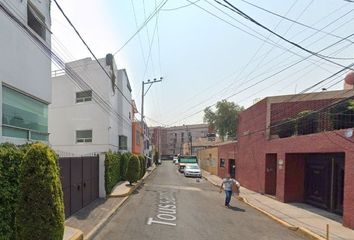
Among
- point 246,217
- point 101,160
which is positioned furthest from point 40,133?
point 246,217

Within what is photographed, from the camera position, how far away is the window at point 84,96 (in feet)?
97.2

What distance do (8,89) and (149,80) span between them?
33.3 metres

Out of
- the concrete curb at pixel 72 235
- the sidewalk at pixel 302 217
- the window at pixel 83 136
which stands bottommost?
the sidewalk at pixel 302 217

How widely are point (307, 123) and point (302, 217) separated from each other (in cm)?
623

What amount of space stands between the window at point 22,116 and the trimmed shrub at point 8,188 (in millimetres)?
4114

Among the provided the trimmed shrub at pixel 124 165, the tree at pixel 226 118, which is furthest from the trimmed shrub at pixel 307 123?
the tree at pixel 226 118

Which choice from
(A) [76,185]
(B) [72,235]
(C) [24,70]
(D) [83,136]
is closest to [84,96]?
(D) [83,136]

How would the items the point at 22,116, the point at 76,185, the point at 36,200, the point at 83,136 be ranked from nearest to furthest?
the point at 36,200 → the point at 22,116 → the point at 76,185 → the point at 83,136

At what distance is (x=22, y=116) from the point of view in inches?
501

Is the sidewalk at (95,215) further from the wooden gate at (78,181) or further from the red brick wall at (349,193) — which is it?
the red brick wall at (349,193)

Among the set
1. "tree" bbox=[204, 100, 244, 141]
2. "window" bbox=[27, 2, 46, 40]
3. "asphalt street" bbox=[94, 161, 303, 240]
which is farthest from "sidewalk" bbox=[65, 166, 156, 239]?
"tree" bbox=[204, 100, 244, 141]

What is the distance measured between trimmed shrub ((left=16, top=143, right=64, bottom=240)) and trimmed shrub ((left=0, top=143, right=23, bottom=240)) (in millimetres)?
200

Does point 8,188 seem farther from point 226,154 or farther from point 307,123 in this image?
point 226,154

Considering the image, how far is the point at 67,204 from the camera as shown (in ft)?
42.9
